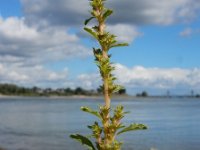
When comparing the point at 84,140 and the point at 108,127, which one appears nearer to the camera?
the point at 108,127

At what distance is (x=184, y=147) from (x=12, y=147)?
1845cm

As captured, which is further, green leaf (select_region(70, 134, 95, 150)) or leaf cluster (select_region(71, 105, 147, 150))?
green leaf (select_region(70, 134, 95, 150))

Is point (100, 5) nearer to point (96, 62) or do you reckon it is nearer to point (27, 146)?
point (96, 62)

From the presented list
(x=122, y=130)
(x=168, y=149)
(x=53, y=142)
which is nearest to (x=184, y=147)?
(x=168, y=149)

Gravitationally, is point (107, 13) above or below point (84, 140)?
above

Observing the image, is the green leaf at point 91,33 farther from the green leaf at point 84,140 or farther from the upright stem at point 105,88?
the green leaf at point 84,140

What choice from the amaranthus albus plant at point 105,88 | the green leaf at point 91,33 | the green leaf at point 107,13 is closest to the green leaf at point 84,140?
the amaranthus albus plant at point 105,88

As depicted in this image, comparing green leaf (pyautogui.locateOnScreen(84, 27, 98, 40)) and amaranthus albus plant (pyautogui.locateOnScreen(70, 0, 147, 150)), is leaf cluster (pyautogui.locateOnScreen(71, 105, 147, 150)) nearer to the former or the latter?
amaranthus albus plant (pyautogui.locateOnScreen(70, 0, 147, 150))

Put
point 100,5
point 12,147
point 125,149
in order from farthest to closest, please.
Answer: point 12,147
point 125,149
point 100,5

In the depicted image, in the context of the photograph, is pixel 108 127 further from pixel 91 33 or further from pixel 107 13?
pixel 107 13

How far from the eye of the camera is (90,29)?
3369mm

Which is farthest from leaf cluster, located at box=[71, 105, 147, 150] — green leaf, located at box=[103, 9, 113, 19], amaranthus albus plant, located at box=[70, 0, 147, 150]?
green leaf, located at box=[103, 9, 113, 19]

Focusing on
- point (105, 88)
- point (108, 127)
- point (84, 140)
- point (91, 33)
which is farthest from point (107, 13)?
point (84, 140)


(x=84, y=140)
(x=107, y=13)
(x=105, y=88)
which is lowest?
(x=84, y=140)
